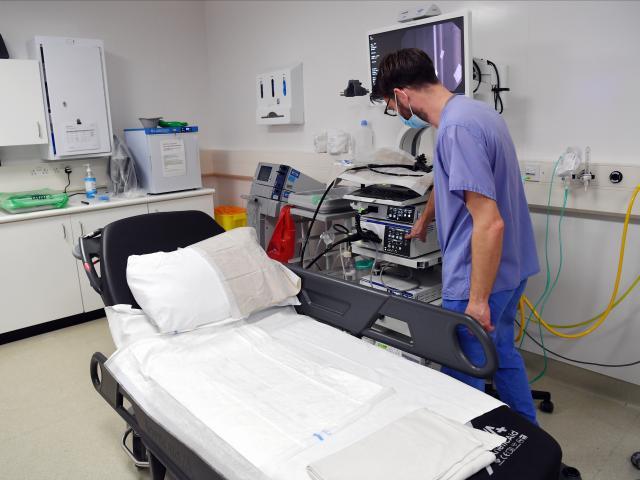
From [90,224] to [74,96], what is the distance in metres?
0.85

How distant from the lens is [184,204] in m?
3.84

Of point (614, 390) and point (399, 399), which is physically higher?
point (399, 399)

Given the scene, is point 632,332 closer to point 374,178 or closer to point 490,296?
point 490,296

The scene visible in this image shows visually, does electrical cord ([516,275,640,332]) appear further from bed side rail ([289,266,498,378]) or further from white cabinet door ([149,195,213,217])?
white cabinet door ([149,195,213,217])

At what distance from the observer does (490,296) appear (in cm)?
168

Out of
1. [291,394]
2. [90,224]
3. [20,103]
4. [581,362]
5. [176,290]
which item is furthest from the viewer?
[90,224]

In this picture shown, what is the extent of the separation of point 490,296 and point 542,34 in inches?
53.6

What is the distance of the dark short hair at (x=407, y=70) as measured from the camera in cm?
166

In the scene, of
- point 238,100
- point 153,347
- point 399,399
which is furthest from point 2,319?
point 399,399

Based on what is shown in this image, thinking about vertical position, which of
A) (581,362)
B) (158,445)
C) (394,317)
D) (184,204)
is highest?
(184,204)

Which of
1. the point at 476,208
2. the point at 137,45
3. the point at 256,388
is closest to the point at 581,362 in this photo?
the point at 476,208

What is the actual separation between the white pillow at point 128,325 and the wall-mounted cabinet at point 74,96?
77.0 inches

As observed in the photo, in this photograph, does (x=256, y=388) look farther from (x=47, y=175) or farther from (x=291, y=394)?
(x=47, y=175)

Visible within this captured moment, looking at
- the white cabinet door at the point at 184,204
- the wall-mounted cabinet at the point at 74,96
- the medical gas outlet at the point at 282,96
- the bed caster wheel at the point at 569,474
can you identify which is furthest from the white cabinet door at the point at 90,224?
the bed caster wheel at the point at 569,474
